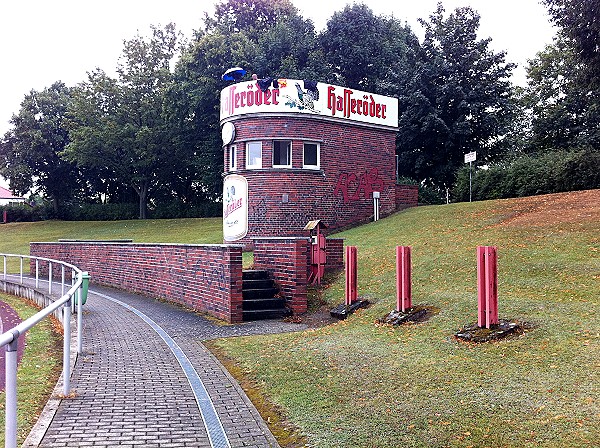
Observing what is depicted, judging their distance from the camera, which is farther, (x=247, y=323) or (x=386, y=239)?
(x=386, y=239)

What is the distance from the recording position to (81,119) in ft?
151

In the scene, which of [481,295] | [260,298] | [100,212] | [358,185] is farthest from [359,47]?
[481,295]

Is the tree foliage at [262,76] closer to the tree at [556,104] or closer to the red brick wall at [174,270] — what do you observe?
the tree at [556,104]

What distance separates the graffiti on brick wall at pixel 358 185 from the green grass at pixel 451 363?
10.3m

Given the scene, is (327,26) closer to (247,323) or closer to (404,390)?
(247,323)

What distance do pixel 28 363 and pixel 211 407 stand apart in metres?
3.23

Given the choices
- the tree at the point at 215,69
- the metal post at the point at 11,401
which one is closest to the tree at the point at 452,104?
the tree at the point at 215,69

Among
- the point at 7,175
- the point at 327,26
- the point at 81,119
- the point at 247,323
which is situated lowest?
the point at 247,323

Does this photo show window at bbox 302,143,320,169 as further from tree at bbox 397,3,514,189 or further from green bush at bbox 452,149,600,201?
tree at bbox 397,3,514,189

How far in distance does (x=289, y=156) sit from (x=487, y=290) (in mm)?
16082

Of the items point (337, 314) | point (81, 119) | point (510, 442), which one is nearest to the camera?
point (510, 442)

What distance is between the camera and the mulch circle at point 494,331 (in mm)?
7676

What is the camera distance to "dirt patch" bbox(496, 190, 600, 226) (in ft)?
54.2

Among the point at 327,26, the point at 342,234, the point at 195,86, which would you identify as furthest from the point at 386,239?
the point at 327,26
